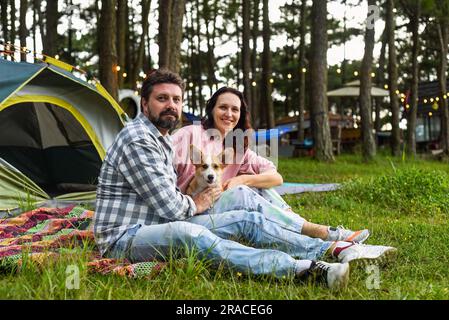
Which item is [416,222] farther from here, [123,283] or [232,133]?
[123,283]

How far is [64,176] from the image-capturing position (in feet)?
21.7

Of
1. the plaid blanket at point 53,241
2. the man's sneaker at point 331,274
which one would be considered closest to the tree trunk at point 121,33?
the plaid blanket at point 53,241

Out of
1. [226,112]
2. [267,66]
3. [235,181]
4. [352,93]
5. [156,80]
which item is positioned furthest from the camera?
[352,93]

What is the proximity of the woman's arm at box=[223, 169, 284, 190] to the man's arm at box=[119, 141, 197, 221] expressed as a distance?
0.89 metres

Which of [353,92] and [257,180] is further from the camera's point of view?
[353,92]

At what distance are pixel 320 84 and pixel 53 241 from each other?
7.93m

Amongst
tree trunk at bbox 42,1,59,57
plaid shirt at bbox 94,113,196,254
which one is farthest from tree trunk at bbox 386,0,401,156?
plaid shirt at bbox 94,113,196,254

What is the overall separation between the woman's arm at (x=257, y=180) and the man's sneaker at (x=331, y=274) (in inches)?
48.9

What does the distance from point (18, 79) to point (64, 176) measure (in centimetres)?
186

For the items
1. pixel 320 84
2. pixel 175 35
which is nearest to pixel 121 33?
pixel 320 84

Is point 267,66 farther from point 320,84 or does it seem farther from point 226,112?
point 226,112

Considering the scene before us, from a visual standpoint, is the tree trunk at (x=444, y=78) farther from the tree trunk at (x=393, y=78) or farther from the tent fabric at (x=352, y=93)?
the tree trunk at (x=393, y=78)

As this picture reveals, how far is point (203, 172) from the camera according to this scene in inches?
139

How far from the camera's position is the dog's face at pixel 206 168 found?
3492 mm
